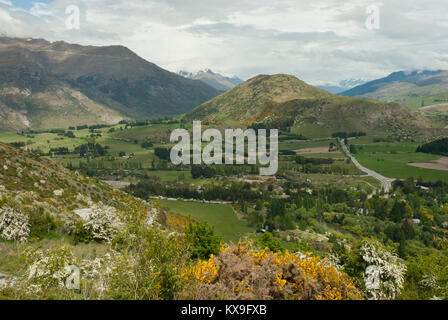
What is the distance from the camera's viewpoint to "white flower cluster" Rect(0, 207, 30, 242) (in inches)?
1017

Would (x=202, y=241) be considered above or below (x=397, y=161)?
above

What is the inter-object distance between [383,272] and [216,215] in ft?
280

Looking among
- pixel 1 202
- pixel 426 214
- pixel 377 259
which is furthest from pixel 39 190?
pixel 426 214

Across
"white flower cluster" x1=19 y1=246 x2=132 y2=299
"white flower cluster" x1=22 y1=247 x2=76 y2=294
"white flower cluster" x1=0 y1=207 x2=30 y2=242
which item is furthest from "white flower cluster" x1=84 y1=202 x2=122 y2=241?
"white flower cluster" x1=22 y1=247 x2=76 y2=294

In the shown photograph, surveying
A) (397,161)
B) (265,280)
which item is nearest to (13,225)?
(265,280)

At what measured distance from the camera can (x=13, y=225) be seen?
2634cm

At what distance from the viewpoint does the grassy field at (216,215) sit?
8938 cm

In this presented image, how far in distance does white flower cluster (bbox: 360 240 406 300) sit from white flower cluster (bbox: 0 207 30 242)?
27.6 metres

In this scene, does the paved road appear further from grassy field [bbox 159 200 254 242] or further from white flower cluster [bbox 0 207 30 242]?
white flower cluster [bbox 0 207 30 242]

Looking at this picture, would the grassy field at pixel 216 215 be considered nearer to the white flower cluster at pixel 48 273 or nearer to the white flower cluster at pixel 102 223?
the white flower cluster at pixel 102 223

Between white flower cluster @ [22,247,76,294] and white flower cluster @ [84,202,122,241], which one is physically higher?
white flower cluster @ [22,247,76,294]

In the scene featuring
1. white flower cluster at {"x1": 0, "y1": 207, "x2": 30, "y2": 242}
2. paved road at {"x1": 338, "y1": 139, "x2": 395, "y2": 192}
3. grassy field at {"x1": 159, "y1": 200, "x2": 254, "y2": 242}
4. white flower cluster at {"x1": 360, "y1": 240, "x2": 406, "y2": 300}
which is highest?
white flower cluster at {"x1": 0, "y1": 207, "x2": 30, "y2": 242}

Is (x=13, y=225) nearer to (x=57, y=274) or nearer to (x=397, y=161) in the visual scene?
(x=57, y=274)

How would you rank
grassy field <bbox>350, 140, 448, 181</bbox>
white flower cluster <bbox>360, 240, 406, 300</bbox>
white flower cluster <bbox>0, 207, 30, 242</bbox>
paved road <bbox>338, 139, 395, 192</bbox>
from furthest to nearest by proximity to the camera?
1. grassy field <bbox>350, 140, 448, 181</bbox>
2. paved road <bbox>338, 139, 395, 192</bbox>
3. white flower cluster <bbox>0, 207, 30, 242</bbox>
4. white flower cluster <bbox>360, 240, 406, 300</bbox>
